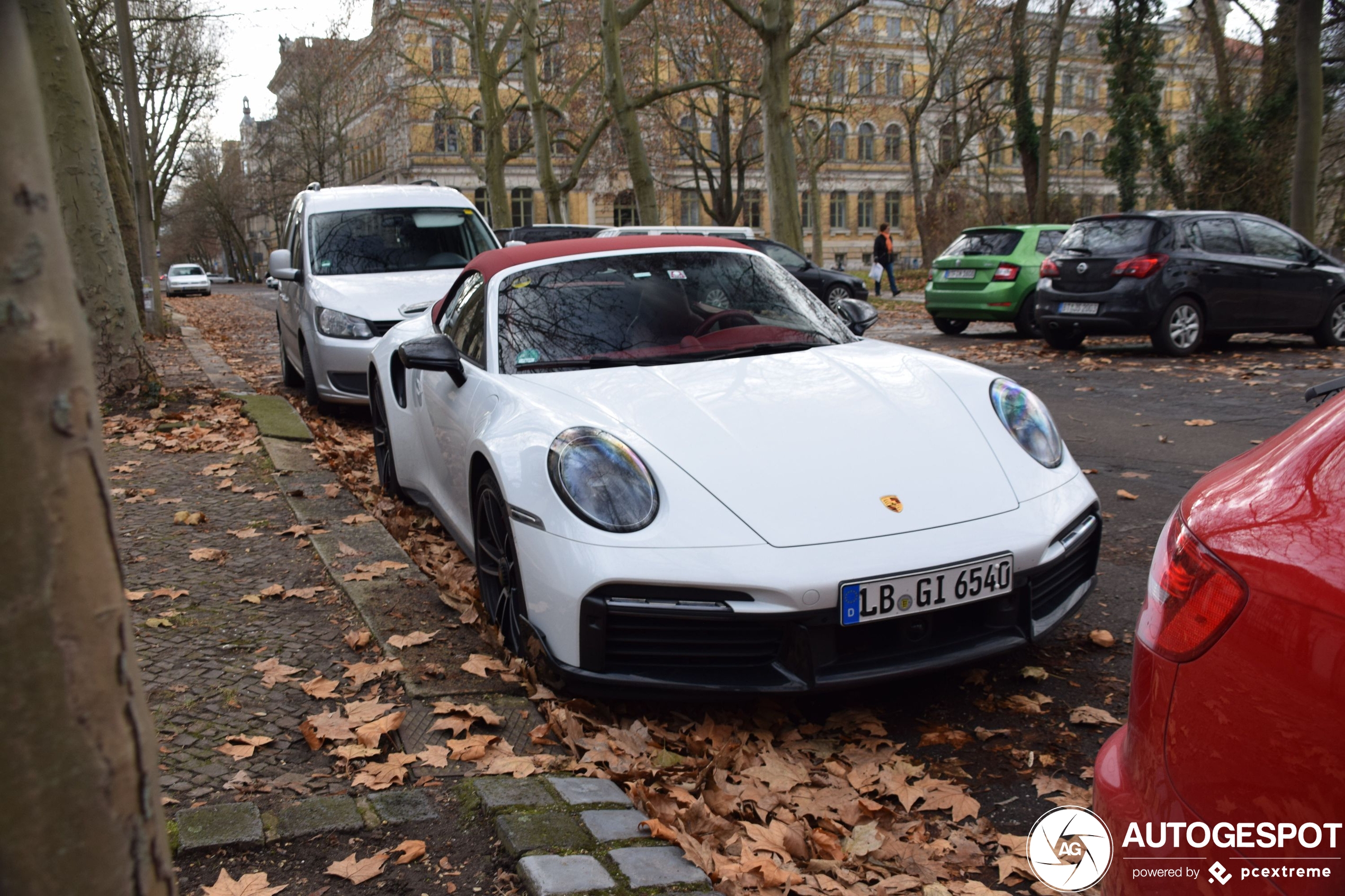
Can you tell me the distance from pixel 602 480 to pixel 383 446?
3355mm

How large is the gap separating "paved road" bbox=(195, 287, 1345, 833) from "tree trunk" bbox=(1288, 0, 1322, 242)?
483cm

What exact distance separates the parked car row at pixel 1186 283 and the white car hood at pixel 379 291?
288 inches

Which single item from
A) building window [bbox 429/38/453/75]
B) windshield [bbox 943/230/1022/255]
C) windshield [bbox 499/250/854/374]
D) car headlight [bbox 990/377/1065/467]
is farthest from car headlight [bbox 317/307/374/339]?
Answer: building window [bbox 429/38/453/75]

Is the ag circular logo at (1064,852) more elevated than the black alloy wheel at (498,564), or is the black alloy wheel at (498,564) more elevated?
the black alloy wheel at (498,564)

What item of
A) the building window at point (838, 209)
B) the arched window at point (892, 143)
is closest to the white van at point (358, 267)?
the building window at point (838, 209)

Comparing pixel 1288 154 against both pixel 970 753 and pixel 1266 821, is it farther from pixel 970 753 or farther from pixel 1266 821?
pixel 1266 821

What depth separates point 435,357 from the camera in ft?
14.6

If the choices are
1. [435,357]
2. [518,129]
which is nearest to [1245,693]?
[435,357]

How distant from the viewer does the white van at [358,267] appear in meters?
8.82

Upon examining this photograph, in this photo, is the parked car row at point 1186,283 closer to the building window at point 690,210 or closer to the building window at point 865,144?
the building window at point 690,210

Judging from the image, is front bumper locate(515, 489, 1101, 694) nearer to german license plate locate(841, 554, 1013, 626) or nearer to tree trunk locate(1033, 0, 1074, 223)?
german license plate locate(841, 554, 1013, 626)

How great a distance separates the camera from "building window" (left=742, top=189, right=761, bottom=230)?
217 ft

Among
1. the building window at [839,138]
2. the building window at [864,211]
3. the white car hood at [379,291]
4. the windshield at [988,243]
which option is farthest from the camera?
the building window at [864,211]

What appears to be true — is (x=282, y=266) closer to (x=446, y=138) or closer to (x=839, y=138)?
(x=446, y=138)
